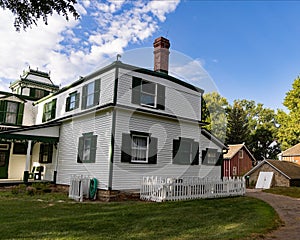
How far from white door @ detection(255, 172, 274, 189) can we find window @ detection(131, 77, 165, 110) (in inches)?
591

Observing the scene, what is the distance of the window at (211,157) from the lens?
16.9m

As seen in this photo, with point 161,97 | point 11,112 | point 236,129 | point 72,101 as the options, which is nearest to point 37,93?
point 11,112

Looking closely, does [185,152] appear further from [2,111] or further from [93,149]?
[2,111]

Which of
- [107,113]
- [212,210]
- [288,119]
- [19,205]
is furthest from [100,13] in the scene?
[288,119]

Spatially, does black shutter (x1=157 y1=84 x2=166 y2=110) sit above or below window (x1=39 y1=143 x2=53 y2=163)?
above

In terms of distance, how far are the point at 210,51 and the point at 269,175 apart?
12.8 metres

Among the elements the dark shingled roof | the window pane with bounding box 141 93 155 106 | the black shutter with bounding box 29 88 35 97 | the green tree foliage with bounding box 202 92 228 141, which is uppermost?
the green tree foliage with bounding box 202 92 228 141

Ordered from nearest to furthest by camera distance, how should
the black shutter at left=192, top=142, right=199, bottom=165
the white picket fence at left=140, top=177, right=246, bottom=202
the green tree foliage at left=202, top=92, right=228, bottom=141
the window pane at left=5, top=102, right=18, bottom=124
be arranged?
the white picket fence at left=140, top=177, right=246, bottom=202
the black shutter at left=192, top=142, right=199, bottom=165
the window pane at left=5, top=102, right=18, bottom=124
the green tree foliage at left=202, top=92, right=228, bottom=141

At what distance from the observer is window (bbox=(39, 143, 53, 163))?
17.2 m

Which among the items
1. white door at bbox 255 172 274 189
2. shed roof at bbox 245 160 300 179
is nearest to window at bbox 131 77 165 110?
white door at bbox 255 172 274 189

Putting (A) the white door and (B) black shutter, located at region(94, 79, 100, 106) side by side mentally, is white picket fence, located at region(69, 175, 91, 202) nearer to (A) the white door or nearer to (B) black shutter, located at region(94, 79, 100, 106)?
(B) black shutter, located at region(94, 79, 100, 106)

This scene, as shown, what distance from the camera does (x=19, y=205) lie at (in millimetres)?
9688

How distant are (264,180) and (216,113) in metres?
31.0

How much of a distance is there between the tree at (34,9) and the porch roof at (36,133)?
9536 millimetres
